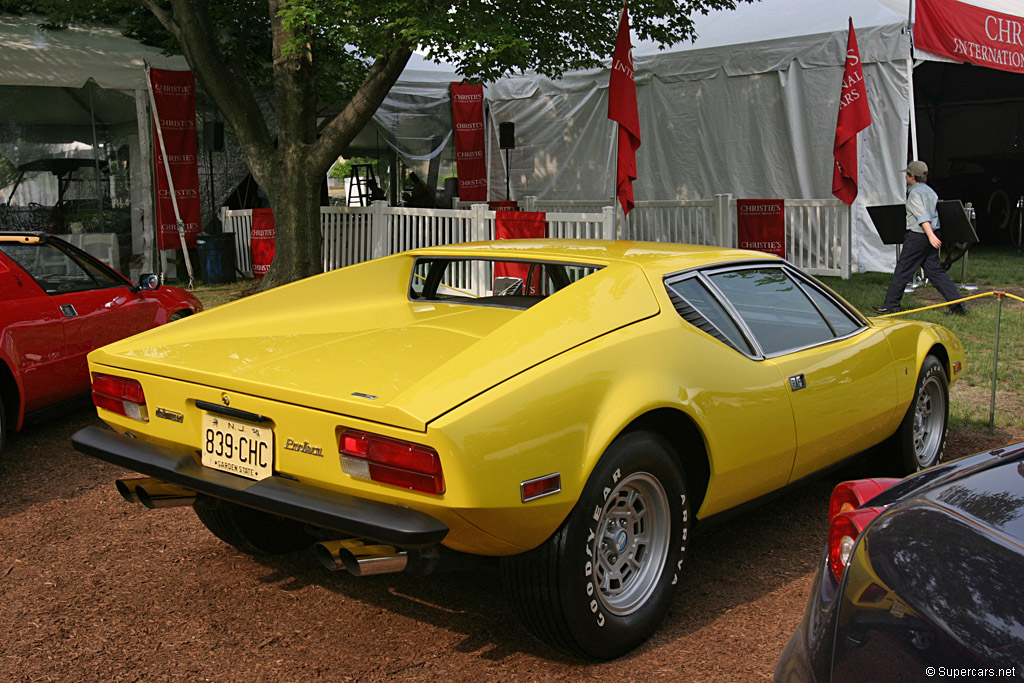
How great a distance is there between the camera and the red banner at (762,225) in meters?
14.1

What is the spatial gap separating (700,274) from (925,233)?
760 cm

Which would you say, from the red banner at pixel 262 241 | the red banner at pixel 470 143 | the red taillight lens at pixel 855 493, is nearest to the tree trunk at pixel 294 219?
the red banner at pixel 262 241

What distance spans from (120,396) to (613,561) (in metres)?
1.91

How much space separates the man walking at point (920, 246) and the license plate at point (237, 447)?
8.71 meters

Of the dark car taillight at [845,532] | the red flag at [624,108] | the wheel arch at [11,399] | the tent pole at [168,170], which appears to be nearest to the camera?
the dark car taillight at [845,532]


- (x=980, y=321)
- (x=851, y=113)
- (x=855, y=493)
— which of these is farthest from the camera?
(x=851, y=113)

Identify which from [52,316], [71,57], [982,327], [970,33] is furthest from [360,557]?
[970,33]

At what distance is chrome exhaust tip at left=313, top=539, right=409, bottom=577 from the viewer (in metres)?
2.79

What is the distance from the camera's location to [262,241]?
14.9m

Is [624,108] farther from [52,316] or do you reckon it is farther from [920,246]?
[52,316]

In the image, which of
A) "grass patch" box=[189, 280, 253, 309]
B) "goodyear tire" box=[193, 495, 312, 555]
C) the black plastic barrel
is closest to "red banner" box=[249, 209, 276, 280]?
"grass patch" box=[189, 280, 253, 309]

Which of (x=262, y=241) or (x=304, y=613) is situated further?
(x=262, y=241)

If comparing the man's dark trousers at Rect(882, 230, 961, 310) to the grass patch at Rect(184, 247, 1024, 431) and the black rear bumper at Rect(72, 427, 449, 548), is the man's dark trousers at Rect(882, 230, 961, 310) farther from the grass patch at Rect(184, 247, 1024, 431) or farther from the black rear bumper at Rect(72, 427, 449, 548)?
the black rear bumper at Rect(72, 427, 449, 548)

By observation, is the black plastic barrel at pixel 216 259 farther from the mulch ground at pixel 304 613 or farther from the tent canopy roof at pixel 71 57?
the mulch ground at pixel 304 613
